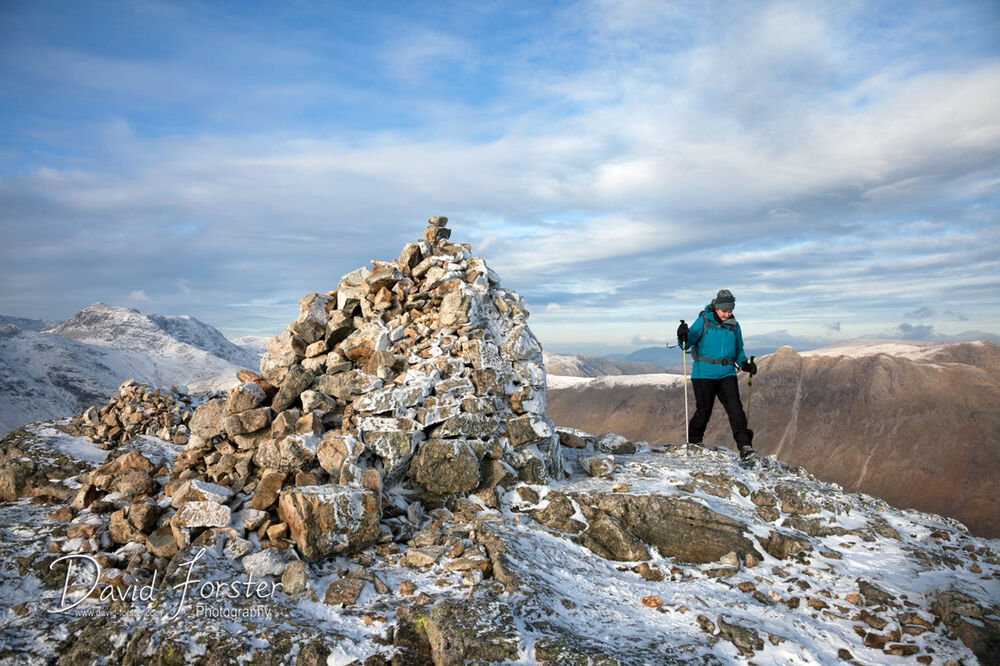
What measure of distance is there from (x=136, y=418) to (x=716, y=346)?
15.3 meters

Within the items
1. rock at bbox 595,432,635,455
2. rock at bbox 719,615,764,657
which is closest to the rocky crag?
rock at bbox 719,615,764,657

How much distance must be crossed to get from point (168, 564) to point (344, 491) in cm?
254

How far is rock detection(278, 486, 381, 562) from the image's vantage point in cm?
734

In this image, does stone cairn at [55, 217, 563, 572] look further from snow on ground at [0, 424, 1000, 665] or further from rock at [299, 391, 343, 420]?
snow on ground at [0, 424, 1000, 665]

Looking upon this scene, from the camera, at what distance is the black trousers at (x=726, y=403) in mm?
12375

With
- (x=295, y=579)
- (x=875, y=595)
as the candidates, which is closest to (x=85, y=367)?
(x=295, y=579)

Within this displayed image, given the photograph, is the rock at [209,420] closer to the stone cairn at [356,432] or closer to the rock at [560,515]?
the stone cairn at [356,432]

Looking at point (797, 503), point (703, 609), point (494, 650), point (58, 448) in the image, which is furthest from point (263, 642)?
point (797, 503)

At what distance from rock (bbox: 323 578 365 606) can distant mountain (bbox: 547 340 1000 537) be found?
9896cm

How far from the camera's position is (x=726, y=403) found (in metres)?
12.7

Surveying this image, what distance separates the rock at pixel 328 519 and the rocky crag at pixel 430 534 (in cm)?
4

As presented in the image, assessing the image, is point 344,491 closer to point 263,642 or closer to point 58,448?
point 263,642

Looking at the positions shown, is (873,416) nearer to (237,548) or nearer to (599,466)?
(599,466)

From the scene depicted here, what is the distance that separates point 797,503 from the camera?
34.5ft
